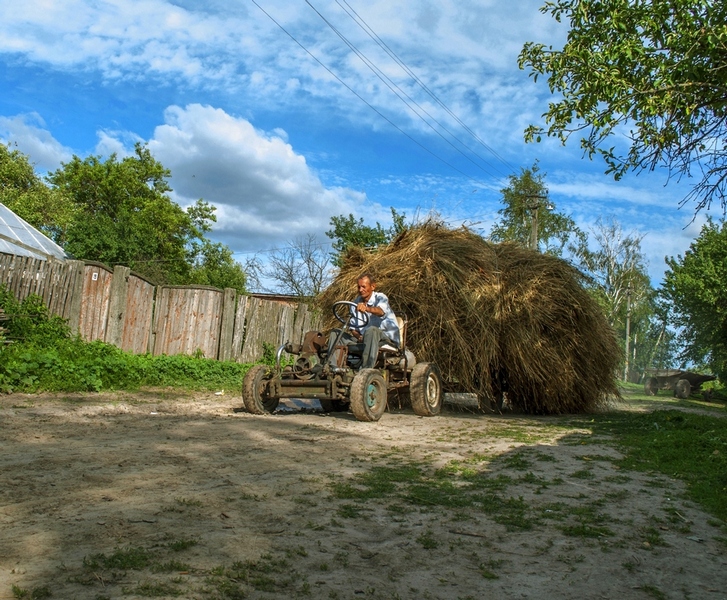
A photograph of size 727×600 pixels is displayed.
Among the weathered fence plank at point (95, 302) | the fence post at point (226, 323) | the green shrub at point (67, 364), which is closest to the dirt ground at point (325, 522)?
the green shrub at point (67, 364)

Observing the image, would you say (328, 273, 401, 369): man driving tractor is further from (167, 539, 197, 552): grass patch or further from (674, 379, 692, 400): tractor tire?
(674, 379, 692, 400): tractor tire

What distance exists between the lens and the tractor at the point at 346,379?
334 inches

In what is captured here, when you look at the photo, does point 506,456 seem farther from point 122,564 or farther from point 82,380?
point 82,380

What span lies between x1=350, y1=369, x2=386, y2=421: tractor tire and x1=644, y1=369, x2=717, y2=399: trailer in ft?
79.7

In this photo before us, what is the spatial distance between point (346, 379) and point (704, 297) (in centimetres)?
2896

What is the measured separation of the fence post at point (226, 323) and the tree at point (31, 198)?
56.2 feet

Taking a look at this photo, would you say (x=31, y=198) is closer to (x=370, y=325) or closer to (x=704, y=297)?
(x=370, y=325)

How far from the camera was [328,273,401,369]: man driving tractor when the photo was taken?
9094mm

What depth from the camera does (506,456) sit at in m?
6.29

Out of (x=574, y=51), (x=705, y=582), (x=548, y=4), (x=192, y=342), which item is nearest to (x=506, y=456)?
(x=705, y=582)

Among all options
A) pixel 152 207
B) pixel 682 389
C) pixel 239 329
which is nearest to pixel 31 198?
pixel 152 207

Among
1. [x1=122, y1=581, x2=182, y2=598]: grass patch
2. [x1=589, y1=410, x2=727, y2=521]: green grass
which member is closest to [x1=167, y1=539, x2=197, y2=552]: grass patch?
[x1=122, y1=581, x2=182, y2=598]: grass patch

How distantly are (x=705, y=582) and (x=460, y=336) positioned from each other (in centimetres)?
710

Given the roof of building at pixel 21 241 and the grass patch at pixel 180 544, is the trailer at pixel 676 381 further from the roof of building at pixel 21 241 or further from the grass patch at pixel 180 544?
the grass patch at pixel 180 544
